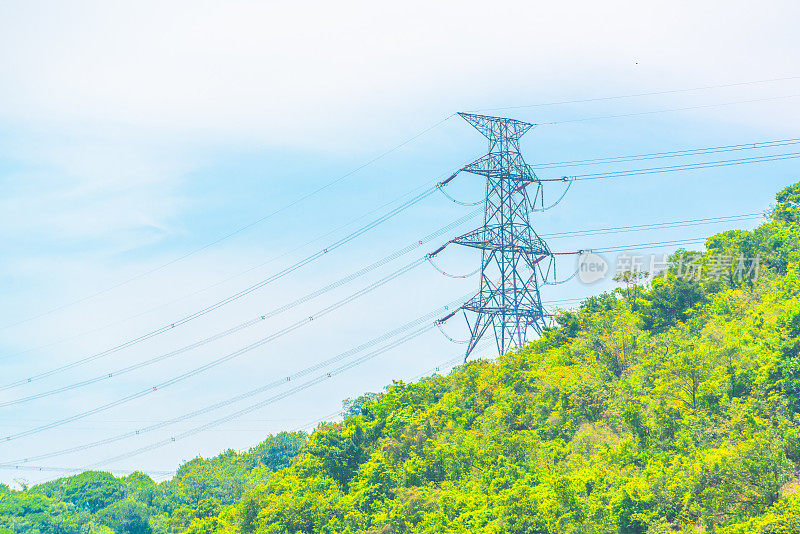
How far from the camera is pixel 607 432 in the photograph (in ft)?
153

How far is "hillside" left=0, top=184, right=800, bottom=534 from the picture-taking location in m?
37.0

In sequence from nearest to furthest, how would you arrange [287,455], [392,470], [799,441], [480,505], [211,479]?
[799,441] → [480,505] → [392,470] → [211,479] → [287,455]

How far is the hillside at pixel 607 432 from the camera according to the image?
37000 millimetres

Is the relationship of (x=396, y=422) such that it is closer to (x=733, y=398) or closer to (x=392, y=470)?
(x=392, y=470)

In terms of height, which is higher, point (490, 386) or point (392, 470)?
point (490, 386)

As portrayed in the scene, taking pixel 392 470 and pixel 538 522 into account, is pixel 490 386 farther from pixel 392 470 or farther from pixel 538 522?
pixel 538 522

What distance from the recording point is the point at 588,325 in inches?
2447

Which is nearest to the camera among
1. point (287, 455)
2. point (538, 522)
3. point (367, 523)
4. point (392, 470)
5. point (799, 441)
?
point (799, 441)

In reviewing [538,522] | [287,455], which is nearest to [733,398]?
[538,522]

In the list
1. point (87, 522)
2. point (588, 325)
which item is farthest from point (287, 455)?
point (588, 325)

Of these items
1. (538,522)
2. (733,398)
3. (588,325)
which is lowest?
(538,522)

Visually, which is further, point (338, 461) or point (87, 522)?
point (87, 522)

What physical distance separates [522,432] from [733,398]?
46.0 ft

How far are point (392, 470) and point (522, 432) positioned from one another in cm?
947
